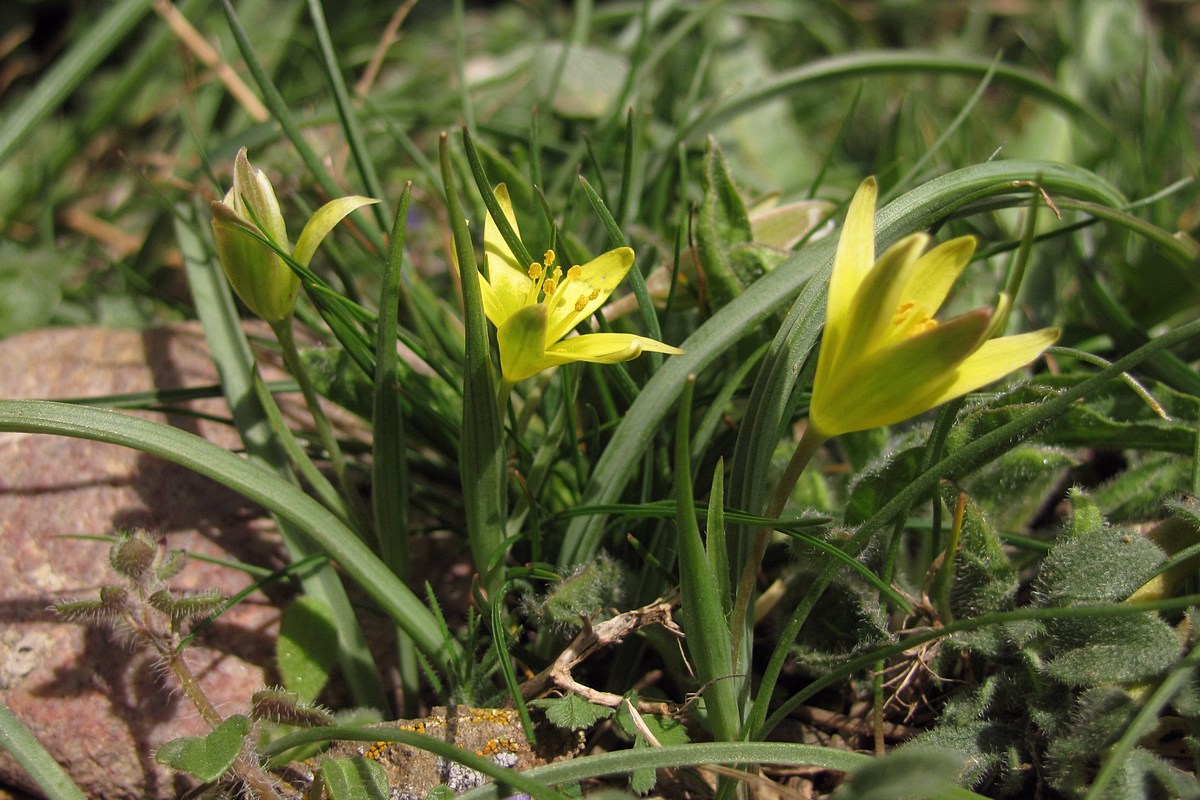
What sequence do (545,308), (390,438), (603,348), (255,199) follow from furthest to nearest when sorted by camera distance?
(390,438)
(255,199)
(603,348)
(545,308)

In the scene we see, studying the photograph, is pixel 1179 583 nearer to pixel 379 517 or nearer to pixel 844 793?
pixel 844 793

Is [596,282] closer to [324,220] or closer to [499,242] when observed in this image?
[499,242]

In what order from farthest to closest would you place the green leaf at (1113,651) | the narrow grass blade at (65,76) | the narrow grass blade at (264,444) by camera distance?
the narrow grass blade at (65,76)
the narrow grass blade at (264,444)
the green leaf at (1113,651)

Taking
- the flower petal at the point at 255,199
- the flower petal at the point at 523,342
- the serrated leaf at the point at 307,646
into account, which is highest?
the flower petal at the point at 255,199

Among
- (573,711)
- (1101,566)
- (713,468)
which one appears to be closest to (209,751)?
(573,711)

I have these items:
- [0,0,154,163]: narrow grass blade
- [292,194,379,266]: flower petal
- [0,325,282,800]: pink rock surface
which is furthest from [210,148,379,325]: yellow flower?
[0,0,154,163]: narrow grass blade

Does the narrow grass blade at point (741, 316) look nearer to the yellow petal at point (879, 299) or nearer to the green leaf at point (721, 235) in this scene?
the green leaf at point (721, 235)

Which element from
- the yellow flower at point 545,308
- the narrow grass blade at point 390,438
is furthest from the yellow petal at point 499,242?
the narrow grass blade at point 390,438
